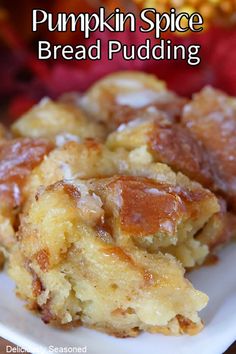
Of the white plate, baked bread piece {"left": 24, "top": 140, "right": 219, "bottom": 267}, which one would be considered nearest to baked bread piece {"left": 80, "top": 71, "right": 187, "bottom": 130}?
baked bread piece {"left": 24, "top": 140, "right": 219, "bottom": 267}

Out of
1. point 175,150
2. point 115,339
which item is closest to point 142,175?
point 175,150

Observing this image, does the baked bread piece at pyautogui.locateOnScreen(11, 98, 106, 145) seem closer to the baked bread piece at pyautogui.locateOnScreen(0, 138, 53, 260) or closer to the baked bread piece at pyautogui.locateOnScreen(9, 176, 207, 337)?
the baked bread piece at pyautogui.locateOnScreen(0, 138, 53, 260)

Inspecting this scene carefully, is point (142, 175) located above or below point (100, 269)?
above

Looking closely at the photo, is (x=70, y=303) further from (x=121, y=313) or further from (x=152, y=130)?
(x=152, y=130)

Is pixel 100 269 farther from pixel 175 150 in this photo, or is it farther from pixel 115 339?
pixel 175 150

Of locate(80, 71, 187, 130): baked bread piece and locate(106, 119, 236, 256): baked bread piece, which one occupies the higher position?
locate(80, 71, 187, 130): baked bread piece
